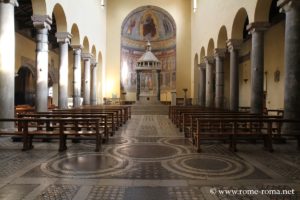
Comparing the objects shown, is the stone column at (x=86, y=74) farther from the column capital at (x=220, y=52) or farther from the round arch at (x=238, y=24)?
the round arch at (x=238, y=24)

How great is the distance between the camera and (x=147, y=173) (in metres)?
4.82

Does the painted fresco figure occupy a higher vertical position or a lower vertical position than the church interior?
higher

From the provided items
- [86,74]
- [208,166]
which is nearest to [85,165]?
[208,166]

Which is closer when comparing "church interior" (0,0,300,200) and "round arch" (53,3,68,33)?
"church interior" (0,0,300,200)

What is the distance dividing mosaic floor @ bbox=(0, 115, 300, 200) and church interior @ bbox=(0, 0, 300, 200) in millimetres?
22

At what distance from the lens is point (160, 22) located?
30859 mm

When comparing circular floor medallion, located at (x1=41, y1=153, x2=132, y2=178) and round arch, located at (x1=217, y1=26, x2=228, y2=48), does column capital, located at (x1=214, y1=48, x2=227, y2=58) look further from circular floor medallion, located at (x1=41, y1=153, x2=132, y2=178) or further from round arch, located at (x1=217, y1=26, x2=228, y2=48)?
circular floor medallion, located at (x1=41, y1=153, x2=132, y2=178)

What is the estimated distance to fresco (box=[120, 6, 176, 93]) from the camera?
29703mm

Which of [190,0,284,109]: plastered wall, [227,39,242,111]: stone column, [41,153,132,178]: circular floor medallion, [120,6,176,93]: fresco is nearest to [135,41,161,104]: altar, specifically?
[120,6,176,93]: fresco

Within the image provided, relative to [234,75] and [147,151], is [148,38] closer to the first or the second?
[234,75]

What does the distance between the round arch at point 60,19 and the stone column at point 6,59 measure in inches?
208

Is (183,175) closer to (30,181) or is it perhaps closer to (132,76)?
(30,181)

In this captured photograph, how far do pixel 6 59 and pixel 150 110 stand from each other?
14127 mm

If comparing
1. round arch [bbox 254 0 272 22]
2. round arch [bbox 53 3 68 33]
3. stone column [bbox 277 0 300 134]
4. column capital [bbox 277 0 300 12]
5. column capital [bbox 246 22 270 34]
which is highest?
round arch [bbox 53 3 68 33]
